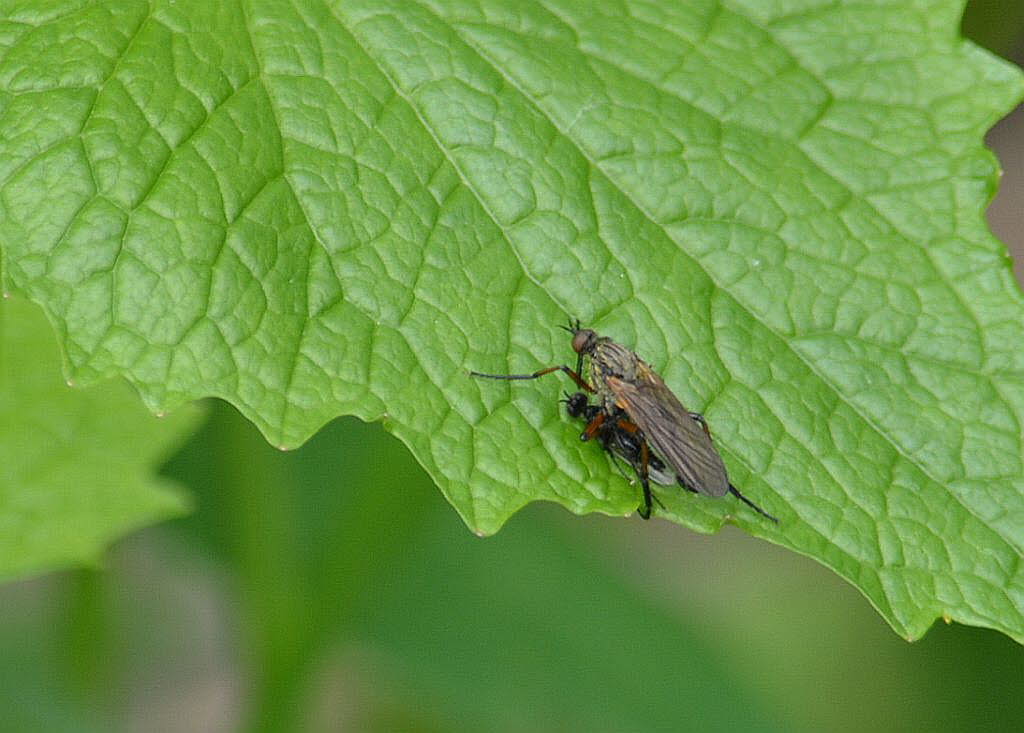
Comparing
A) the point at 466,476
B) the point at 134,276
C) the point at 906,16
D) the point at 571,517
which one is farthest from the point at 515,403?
the point at 571,517

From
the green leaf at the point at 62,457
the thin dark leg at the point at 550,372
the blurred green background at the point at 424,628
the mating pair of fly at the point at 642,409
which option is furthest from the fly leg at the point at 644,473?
the green leaf at the point at 62,457

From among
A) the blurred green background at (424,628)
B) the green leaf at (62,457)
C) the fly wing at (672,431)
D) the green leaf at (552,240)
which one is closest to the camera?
the green leaf at (552,240)

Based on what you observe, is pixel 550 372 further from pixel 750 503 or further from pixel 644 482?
pixel 750 503

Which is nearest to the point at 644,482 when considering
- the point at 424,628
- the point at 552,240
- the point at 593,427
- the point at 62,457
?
the point at 593,427

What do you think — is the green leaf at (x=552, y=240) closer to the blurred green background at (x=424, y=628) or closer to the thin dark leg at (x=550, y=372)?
the thin dark leg at (x=550, y=372)

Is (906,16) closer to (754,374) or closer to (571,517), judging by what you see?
(754,374)

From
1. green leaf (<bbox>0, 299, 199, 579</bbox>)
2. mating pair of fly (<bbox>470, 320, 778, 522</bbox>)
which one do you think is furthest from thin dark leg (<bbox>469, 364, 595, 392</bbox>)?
green leaf (<bbox>0, 299, 199, 579</bbox>)

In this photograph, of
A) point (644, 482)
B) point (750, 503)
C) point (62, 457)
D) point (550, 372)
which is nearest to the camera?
point (750, 503)

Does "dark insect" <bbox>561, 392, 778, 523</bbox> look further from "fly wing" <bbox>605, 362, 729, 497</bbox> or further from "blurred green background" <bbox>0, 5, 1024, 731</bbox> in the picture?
"blurred green background" <bbox>0, 5, 1024, 731</bbox>
